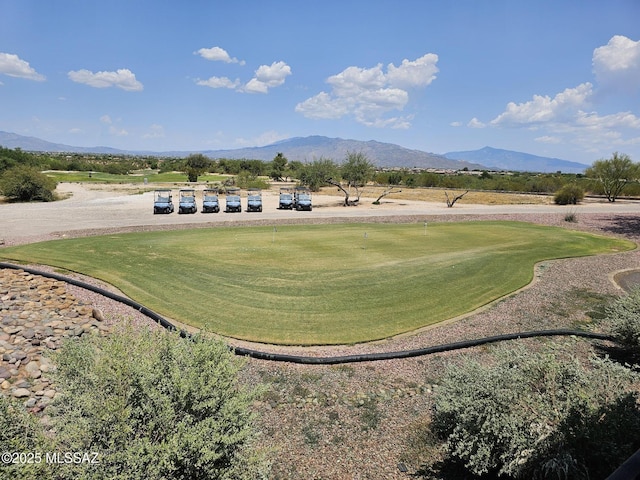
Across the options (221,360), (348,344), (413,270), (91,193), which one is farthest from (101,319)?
(91,193)

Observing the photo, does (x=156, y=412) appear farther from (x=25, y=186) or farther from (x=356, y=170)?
(x=356, y=170)

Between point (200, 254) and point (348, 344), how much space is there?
38.3 feet

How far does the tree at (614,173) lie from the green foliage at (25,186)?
259 ft

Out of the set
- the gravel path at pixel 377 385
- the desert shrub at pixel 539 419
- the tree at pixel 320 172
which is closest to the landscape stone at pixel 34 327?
the gravel path at pixel 377 385

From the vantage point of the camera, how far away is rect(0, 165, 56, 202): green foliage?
143ft

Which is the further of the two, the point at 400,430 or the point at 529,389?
the point at 400,430

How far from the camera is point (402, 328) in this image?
12219 mm

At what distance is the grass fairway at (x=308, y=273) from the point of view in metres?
12.6

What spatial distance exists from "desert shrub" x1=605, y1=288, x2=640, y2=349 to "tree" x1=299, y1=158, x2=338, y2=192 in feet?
165

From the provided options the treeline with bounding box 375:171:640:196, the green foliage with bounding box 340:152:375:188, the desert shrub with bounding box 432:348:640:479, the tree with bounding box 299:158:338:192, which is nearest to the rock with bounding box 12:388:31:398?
the desert shrub with bounding box 432:348:640:479

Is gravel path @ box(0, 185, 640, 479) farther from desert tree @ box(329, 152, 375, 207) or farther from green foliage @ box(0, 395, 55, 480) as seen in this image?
desert tree @ box(329, 152, 375, 207)

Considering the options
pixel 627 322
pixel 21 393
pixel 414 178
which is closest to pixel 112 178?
pixel 414 178

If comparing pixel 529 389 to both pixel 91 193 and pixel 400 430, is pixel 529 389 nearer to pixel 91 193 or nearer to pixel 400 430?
pixel 400 430

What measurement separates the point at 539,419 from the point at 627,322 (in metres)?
6.92
